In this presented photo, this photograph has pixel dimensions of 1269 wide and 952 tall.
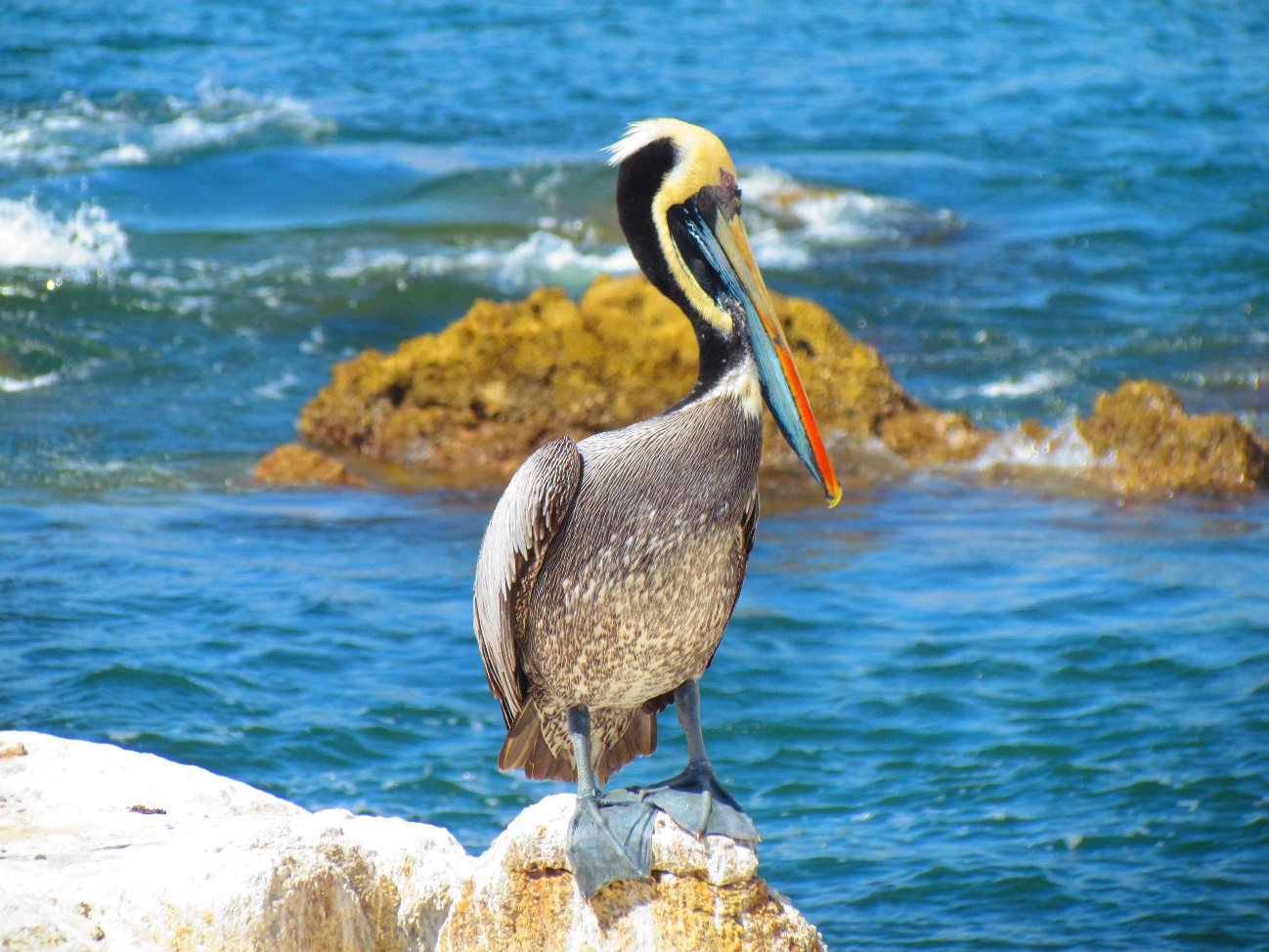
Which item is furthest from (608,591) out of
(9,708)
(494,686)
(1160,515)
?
(1160,515)

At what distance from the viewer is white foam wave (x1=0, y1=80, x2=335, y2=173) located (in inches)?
725

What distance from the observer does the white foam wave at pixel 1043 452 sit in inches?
405

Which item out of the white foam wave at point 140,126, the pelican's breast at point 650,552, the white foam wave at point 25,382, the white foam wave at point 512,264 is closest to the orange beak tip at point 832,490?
A: the pelican's breast at point 650,552

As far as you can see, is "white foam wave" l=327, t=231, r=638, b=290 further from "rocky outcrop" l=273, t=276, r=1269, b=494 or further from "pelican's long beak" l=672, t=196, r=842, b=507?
"pelican's long beak" l=672, t=196, r=842, b=507

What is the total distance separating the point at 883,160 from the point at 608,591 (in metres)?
16.5

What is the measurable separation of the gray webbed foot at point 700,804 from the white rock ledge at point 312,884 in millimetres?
36

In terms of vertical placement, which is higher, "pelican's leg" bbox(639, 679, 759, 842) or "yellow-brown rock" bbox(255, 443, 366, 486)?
"pelican's leg" bbox(639, 679, 759, 842)

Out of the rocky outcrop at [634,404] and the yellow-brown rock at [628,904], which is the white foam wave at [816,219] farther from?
the yellow-brown rock at [628,904]

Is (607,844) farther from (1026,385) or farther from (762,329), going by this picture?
(1026,385)

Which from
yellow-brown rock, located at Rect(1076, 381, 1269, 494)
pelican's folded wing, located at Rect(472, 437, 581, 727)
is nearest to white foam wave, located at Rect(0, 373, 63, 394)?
yellow-brown rock, located at Rect(1076, 381, 1269, 494)

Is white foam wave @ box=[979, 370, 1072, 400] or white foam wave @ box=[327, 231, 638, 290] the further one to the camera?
white foam wave @ box=[327, 231, 638, 290]

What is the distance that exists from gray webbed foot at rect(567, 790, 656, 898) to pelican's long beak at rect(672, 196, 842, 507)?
97 centimetres

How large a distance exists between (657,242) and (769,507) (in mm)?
5698

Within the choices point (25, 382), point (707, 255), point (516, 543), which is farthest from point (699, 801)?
point (25, 382)
